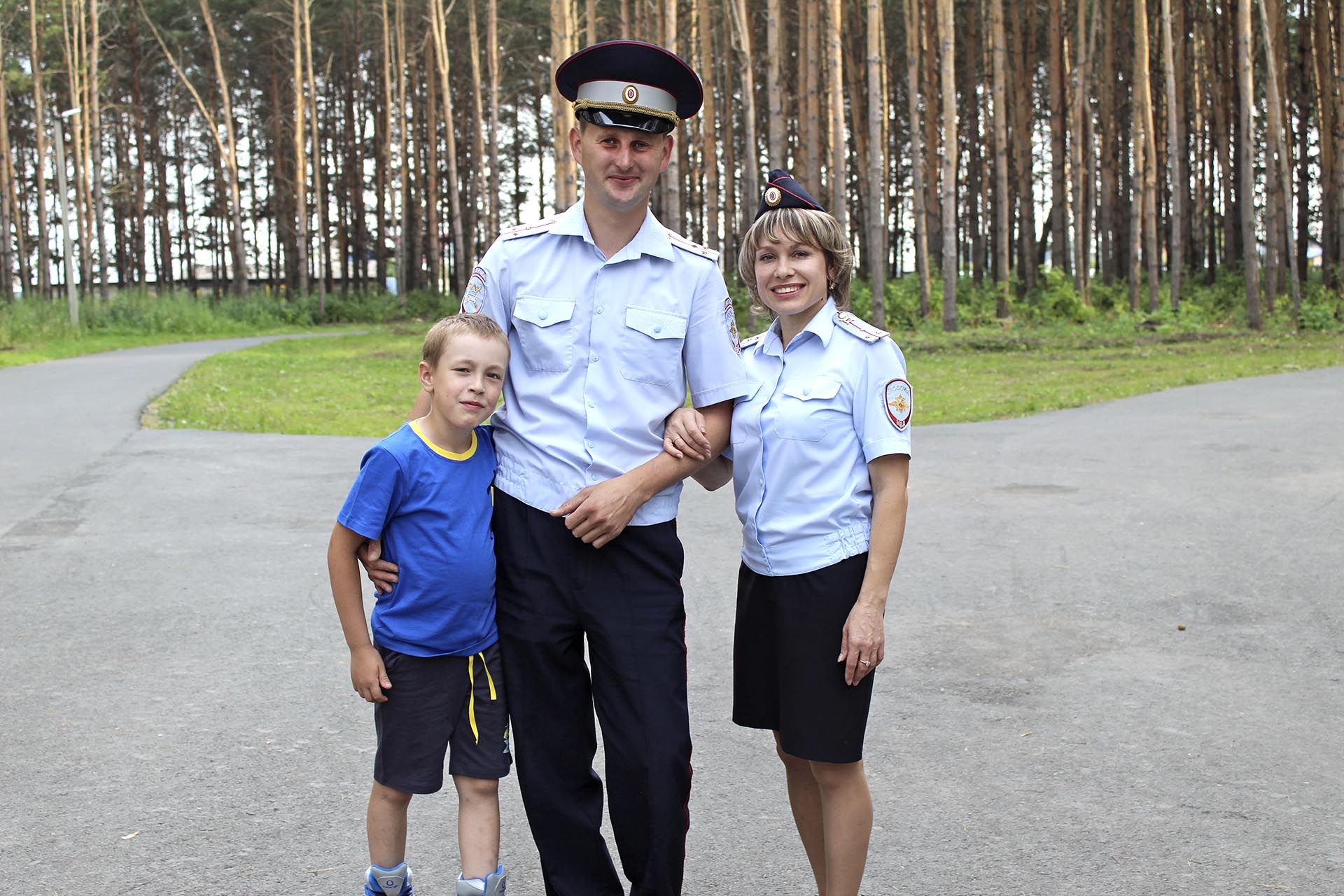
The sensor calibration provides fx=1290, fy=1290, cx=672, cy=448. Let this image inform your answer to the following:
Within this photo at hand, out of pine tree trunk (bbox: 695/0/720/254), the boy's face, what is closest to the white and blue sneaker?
the boy's face

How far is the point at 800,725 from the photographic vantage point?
295 cm

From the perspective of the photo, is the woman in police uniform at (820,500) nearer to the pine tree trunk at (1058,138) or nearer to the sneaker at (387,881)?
the sneaker at (387,881)

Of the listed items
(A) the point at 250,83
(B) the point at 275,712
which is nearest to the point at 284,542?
(B) the point at 275,712

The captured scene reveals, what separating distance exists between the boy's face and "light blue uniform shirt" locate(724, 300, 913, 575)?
1.98 ft

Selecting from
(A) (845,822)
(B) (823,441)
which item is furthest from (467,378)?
(A) (845,822)

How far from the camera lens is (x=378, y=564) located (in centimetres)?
296

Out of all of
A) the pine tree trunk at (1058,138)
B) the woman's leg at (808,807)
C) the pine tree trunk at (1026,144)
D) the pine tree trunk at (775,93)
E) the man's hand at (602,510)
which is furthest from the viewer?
the pine tree trunk at (1026,144)

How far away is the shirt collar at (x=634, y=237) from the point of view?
9.77 ft

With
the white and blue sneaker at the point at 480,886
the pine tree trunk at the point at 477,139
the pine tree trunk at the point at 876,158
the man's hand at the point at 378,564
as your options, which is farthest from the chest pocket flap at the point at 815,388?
the pine tree trunk at the point at 477,139

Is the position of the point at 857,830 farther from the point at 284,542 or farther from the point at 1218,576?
the point at 284,542

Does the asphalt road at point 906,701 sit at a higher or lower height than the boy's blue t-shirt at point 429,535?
lower

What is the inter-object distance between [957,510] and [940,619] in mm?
2766

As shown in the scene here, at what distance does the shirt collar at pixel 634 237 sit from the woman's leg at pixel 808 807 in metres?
1.27

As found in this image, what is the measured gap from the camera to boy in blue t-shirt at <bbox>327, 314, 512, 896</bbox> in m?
2.90
